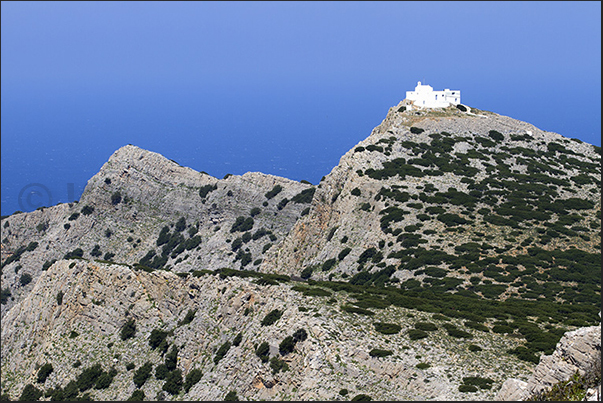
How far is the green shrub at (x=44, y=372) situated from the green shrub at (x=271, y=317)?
25.8 metres

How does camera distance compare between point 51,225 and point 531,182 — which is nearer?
point 531,182

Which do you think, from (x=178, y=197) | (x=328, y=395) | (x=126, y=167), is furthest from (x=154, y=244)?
(x=328, y=395)

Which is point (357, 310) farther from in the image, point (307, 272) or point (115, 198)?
point (115, 198)

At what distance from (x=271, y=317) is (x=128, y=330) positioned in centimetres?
2112

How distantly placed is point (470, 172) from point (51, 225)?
9052 cm

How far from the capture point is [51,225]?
148500 millimetres

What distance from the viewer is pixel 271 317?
54.0 m

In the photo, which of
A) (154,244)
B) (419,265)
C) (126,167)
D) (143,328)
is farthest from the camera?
(126,167)

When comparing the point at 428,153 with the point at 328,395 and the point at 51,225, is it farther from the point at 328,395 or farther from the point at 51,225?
the point at 51,225

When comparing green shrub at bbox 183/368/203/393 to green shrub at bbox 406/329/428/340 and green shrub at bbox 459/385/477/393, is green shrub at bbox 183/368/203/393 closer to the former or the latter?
green shrub at bbox 406/329/428/340

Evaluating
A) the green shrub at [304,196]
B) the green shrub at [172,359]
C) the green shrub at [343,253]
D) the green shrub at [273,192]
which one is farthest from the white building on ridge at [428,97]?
the green shrub at [172,359]

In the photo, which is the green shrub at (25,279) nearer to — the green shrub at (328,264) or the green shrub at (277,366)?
the green shrub at (328,264)

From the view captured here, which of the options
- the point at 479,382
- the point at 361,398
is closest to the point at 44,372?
the point at 361,398

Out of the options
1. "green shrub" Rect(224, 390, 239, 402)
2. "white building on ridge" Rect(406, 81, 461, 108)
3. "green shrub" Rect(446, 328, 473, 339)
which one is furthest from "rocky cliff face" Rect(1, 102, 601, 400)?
"white building on ridge" Rect(406, 81, 461, 108)
